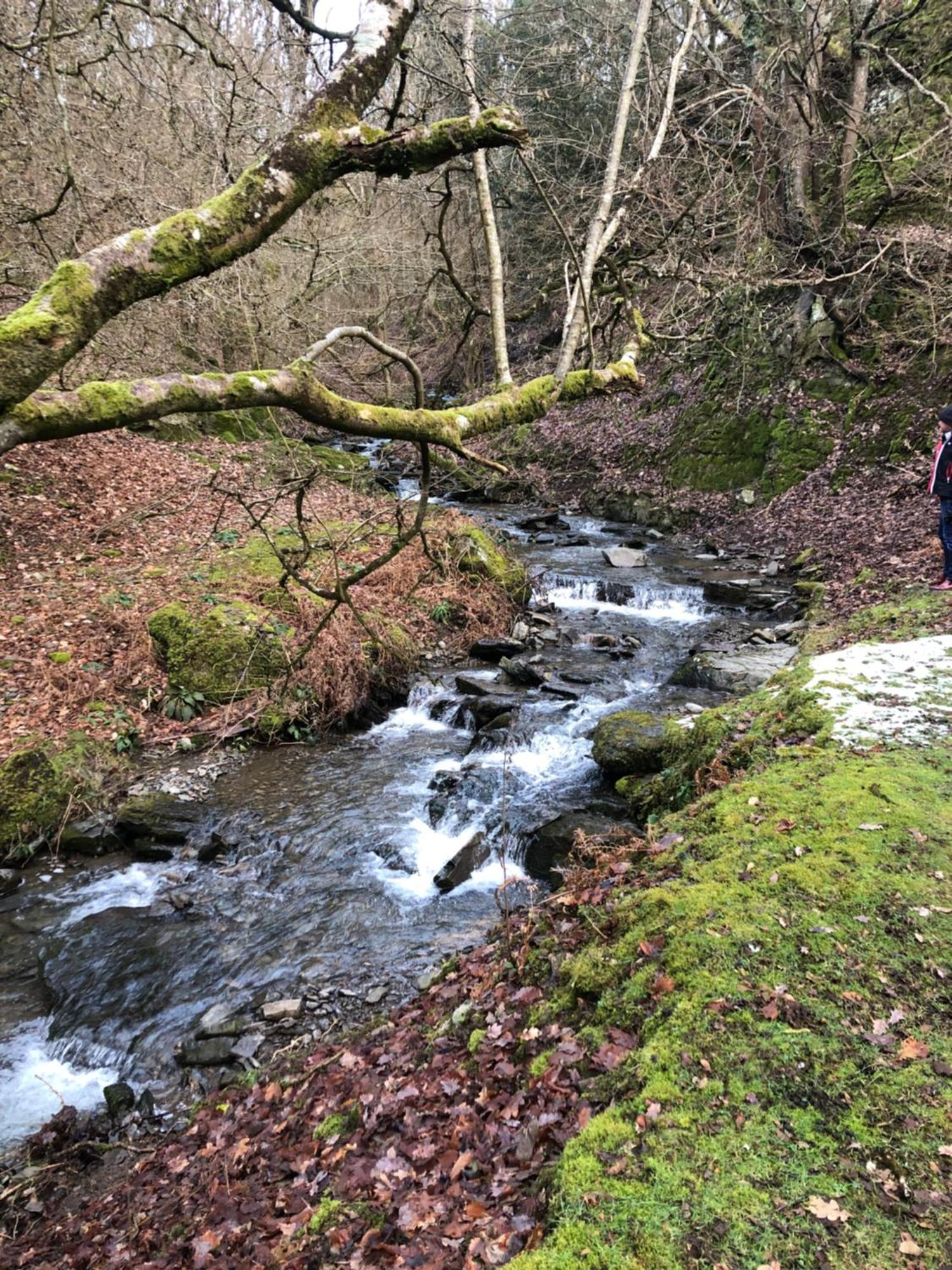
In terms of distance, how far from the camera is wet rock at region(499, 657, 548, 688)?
32.8 ft

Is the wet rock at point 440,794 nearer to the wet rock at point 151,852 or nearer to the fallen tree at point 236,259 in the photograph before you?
the wet rock at point 151,852

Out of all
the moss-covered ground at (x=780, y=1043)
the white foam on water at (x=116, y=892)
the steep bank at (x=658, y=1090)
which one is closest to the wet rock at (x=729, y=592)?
the steep bank at (x=658, y=1090)

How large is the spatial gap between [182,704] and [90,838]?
2.14 meters

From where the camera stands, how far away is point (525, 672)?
33.0 ft

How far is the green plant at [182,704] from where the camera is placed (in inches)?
344

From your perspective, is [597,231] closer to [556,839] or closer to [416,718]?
[556,839]

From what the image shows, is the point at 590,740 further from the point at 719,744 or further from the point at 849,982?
the point at 849,982

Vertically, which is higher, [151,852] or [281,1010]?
[151,852]

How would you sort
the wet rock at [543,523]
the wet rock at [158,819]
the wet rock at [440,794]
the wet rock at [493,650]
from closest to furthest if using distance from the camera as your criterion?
the wet rock at [158,819], the wet rock at [440,794], the wet rock at [493,650], the wet rock at [543,523]

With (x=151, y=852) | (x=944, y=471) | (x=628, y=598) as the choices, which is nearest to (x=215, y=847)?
(x=151, y=852)

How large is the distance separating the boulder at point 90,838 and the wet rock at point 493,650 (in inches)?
223

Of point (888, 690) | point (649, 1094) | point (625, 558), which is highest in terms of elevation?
point (625, 558)

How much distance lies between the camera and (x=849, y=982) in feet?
9.55

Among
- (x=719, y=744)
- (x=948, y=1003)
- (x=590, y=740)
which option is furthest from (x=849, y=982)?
(x=590, y=740)
